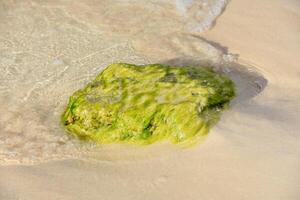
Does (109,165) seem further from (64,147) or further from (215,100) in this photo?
(215,100)

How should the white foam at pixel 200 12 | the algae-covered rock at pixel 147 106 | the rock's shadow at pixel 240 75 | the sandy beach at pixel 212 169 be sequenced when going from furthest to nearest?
the white foam at pixel 200 12, the rock's shadow at pixel 240 75, the algae-covered rock at pixel 147 106, the sandy beach at pixel 212 169

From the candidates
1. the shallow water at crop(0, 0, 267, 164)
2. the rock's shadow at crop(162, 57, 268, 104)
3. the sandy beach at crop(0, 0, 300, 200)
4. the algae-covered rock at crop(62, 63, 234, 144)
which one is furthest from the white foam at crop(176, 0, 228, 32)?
the sandy beach at crop(0, 0, 300, 200)

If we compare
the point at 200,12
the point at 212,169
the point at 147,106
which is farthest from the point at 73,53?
the point at 212,169

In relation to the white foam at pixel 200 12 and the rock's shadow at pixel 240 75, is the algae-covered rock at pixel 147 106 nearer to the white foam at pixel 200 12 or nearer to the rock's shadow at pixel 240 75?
the rock's shadow at pixel 240 75

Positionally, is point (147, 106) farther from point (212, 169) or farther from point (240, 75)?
point (240, 75)

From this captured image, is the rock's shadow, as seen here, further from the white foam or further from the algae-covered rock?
the white foam

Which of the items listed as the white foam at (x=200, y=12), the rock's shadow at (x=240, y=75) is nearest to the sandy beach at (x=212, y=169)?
the rock's shadow at (x=240, y=75)

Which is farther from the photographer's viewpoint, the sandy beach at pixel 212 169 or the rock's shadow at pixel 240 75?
the rock's shadow at pixel 240 75
